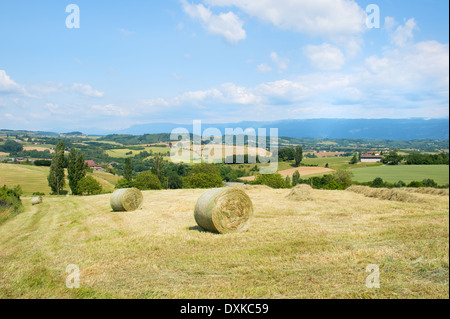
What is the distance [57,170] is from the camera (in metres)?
45.7

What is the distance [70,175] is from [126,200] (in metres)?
34.4

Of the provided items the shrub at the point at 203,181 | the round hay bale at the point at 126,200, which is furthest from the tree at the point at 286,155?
the round hay bale at the point at 126,200

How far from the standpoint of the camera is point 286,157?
9294 centimetres

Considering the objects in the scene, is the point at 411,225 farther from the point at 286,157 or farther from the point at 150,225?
the point at 286,157

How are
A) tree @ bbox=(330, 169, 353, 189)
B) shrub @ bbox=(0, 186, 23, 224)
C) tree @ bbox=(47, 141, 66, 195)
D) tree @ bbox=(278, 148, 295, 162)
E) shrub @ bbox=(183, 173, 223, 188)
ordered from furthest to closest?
tree @ bbox=(278, 148, 295, 162), shrub @ bbox=(183, 173, 223, 188), tree @ bbox=(330, 169, 353, 189), tree @ bbox=(47, 141, 66, 195), shrub @ bbox=(0, 186, 23, 224)

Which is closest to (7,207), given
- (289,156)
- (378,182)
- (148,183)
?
(378,182)

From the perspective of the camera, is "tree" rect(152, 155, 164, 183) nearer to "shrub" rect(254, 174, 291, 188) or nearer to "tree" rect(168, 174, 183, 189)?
"tree" rect(168, 174, 183, 189)

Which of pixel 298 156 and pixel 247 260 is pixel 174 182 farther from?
pixel 247 260

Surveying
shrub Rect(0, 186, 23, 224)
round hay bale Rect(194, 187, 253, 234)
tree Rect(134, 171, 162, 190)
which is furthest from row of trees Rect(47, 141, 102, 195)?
round hay bale Rect(194, 187, 253, 234)

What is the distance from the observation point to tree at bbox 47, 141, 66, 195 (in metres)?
45.2

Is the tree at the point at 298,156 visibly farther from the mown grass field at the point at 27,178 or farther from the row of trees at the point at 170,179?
the mown grass field at the point at 27,178

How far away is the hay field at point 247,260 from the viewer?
218 inches

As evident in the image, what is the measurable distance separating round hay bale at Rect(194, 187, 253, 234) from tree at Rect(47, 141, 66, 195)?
1651 inches

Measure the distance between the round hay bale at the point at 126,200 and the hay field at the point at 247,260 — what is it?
21.0ft
